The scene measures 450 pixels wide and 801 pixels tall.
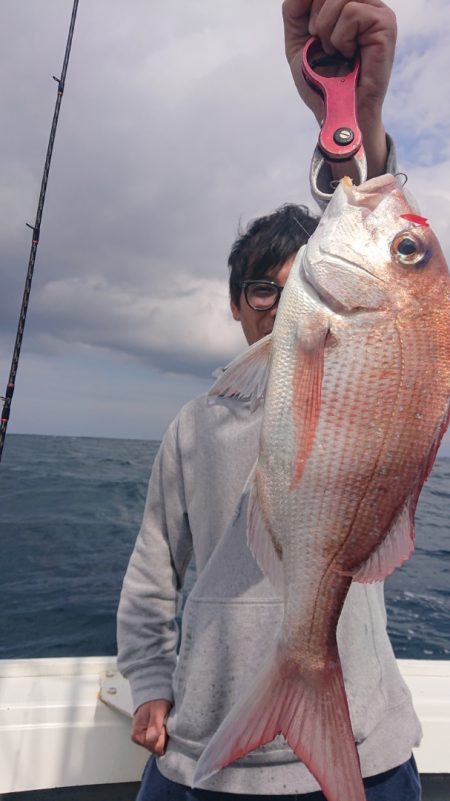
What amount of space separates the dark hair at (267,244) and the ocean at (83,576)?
4009 mm

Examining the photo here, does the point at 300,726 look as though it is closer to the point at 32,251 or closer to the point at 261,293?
the point at 261,293

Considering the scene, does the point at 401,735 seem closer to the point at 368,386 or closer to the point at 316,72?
the point at 368,386

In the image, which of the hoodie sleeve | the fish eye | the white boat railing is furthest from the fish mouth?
the white boat railing

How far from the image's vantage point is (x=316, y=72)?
5.10 ft

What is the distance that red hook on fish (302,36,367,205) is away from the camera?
4.74 feet

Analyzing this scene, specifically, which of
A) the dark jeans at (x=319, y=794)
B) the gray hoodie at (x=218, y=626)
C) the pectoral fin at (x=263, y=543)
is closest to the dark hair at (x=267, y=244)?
the gray hoodie at (x=218, y=626)

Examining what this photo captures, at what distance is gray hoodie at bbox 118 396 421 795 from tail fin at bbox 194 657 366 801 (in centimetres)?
41

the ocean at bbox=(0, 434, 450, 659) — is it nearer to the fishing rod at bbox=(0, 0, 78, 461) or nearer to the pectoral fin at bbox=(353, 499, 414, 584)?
the fishing rod at bbox=(0, 0, 78, 461)

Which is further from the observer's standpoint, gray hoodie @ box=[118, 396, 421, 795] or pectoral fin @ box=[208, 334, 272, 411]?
gray hoodie @ box=[118, 396, 421, 795]

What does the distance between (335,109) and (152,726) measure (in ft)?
6.73

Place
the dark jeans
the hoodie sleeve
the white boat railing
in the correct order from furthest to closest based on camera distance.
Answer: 1. the white boat railing
2. the hoodie sleeve
3. the dark jeans

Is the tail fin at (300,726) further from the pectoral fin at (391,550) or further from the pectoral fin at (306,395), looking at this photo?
the pectoral fin at (306,395)

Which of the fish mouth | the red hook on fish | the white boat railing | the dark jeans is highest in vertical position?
the red hook on fish

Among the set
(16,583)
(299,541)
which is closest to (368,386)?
(299,541)
